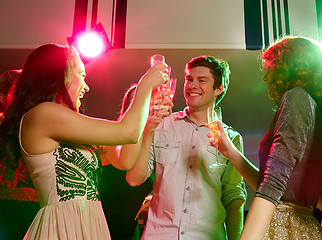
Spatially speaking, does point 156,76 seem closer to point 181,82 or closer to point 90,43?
point 90,43

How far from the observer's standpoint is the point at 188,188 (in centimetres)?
201

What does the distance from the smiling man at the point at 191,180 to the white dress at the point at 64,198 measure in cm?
51

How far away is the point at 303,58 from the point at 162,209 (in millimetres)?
1209

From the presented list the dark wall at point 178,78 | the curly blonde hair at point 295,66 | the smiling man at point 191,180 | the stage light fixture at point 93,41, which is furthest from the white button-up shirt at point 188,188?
the dark wall at point 178,78

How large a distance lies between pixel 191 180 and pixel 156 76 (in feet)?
2.66

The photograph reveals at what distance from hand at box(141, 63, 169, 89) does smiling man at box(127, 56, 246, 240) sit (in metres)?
0.41

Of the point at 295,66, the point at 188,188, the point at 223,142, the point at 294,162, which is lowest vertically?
the point at 188,188

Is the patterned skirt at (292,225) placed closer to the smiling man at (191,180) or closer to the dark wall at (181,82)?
the smiling man at (191,180)

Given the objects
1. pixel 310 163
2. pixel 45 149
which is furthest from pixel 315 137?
pixel 45 149

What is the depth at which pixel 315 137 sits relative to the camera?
120cm

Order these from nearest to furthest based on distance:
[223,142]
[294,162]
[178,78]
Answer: [294,162] < [223,142] < [178,78]

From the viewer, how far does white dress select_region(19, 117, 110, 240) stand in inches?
55.0

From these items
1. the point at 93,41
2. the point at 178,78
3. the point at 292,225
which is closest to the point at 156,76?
the point at 292,225

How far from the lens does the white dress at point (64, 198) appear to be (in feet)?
4.58
